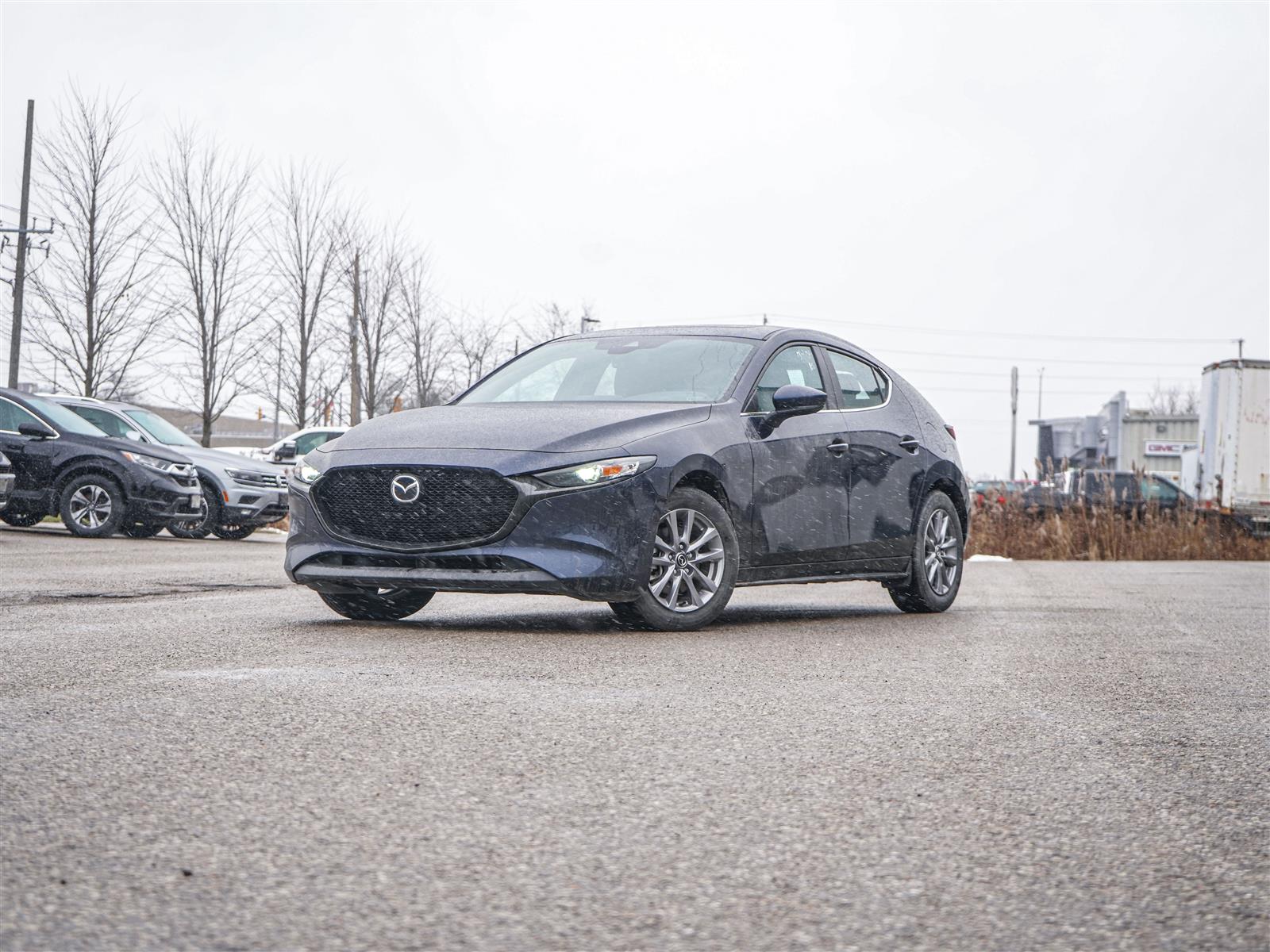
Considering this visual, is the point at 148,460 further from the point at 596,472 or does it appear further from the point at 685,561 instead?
the point at 596,472

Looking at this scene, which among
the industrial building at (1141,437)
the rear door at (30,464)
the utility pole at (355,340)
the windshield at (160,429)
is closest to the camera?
the rear door at (30,464)

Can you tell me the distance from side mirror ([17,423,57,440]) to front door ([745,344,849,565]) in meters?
11.0

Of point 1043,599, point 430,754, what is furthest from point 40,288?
point 430,754

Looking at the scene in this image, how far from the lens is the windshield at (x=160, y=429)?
18312 millimetres

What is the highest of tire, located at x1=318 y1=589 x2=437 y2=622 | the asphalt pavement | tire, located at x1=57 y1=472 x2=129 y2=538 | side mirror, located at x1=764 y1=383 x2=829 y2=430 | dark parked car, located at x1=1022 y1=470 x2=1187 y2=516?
side mirror, located at x1=764 y1=383 x2=829 y2=430

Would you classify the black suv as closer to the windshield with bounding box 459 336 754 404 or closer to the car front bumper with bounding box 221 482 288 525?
the car front bumper with bounding box 221 482 288 525

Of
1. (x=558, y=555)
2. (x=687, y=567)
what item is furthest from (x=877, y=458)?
(x=558, y=555)

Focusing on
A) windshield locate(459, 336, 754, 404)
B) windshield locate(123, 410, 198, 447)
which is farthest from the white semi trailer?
windshield locate(459, 336, 754, 404)

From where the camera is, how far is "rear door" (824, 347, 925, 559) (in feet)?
30.1

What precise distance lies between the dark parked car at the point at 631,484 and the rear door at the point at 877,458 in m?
0.01

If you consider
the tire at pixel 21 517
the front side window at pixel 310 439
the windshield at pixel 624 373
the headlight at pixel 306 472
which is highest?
the front side window at pixel 310 439

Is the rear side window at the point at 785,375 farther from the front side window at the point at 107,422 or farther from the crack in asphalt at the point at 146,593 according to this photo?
the front side window at the point at 107,422

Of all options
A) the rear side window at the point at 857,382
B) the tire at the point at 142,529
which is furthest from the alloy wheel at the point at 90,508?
the rear side window at the point at 857,382

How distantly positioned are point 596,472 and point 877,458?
2.44 m
